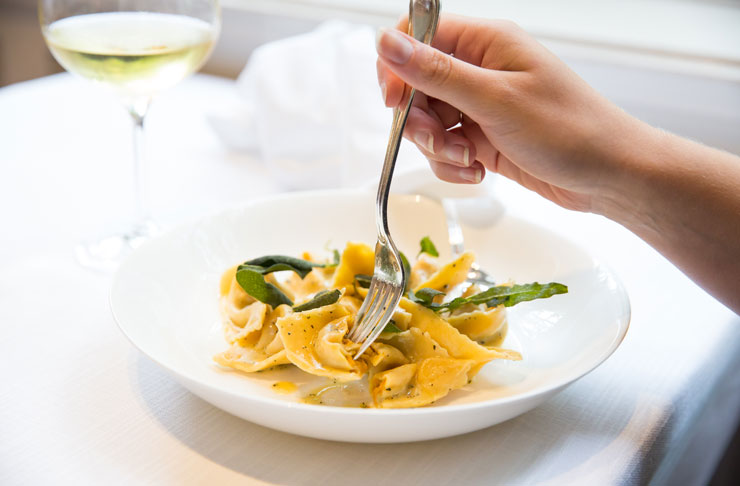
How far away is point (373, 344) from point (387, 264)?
0.36 feet

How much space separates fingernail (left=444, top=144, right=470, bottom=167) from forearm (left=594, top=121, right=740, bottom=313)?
0.29 metres

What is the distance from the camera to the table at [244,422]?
792 mm

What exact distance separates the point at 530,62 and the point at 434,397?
45cm

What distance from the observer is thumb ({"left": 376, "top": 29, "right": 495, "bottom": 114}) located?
85cm

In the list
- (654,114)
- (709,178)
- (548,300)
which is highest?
(709,178)

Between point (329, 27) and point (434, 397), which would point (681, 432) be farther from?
point (329, 27)

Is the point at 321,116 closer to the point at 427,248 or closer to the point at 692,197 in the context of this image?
the point at 427,248

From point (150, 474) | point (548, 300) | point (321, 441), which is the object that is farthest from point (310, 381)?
point (548, 300)

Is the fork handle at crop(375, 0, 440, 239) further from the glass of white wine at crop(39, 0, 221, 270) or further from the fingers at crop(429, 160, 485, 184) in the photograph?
the glass of white wine at crop(39, 0, 221, 270)

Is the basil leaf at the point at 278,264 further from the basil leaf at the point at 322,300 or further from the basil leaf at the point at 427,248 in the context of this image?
the basil leaf at the point at 427,248

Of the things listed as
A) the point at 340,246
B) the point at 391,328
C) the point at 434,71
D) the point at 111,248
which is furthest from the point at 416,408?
the point at 111,248

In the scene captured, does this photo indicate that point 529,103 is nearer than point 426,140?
Yes

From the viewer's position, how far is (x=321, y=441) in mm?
825

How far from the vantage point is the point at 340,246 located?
128cm
